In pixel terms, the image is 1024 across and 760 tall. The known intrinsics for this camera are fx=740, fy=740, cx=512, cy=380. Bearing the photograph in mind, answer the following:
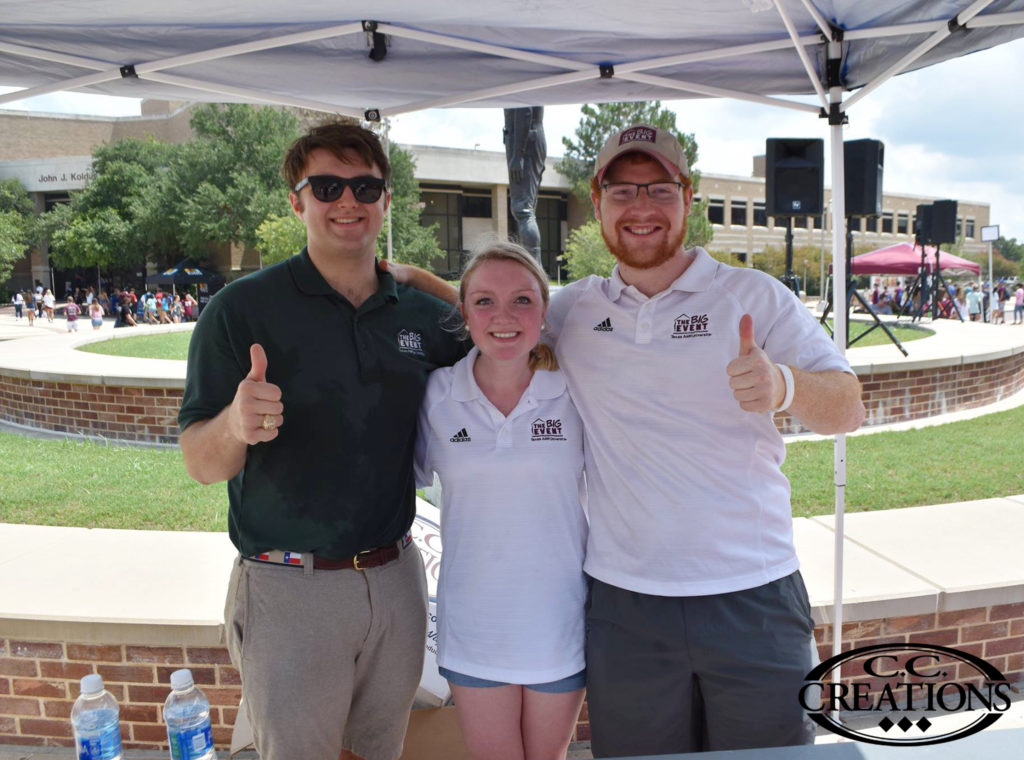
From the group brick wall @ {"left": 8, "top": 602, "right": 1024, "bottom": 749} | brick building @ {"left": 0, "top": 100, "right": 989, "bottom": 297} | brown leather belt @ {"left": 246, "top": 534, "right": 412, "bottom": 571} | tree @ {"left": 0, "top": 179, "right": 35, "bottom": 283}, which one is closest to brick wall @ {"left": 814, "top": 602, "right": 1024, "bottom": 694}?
brick wall @ {"left": 8, "top": 602, "right": 1024, "bottom": 749}

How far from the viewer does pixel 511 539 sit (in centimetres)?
194

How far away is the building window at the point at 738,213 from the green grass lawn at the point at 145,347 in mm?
50749

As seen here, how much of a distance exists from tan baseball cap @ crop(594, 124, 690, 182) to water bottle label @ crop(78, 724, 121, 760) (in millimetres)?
1945

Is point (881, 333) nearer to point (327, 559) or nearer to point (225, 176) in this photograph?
point (327, 559)

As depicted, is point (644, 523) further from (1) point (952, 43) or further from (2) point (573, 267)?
(2) point (573, 267)

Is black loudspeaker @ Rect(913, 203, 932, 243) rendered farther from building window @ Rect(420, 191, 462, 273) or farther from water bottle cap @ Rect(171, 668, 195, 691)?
building window @ Rect(420, 191, 462, 273)

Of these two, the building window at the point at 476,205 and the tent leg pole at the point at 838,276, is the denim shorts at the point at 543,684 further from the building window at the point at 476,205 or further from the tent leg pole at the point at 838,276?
the building window at the point at 476,205

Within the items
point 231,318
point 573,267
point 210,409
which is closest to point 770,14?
point 231,318

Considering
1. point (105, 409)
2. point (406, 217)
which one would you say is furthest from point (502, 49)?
point (406, 217)

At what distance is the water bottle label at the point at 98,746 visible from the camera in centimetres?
178

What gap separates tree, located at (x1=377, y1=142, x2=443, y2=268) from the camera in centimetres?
3806

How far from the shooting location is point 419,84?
3.31m

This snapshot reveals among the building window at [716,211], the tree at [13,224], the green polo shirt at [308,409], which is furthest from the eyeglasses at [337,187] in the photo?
the building window at [716,211]

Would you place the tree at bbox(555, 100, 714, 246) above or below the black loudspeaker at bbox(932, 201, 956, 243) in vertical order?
above
